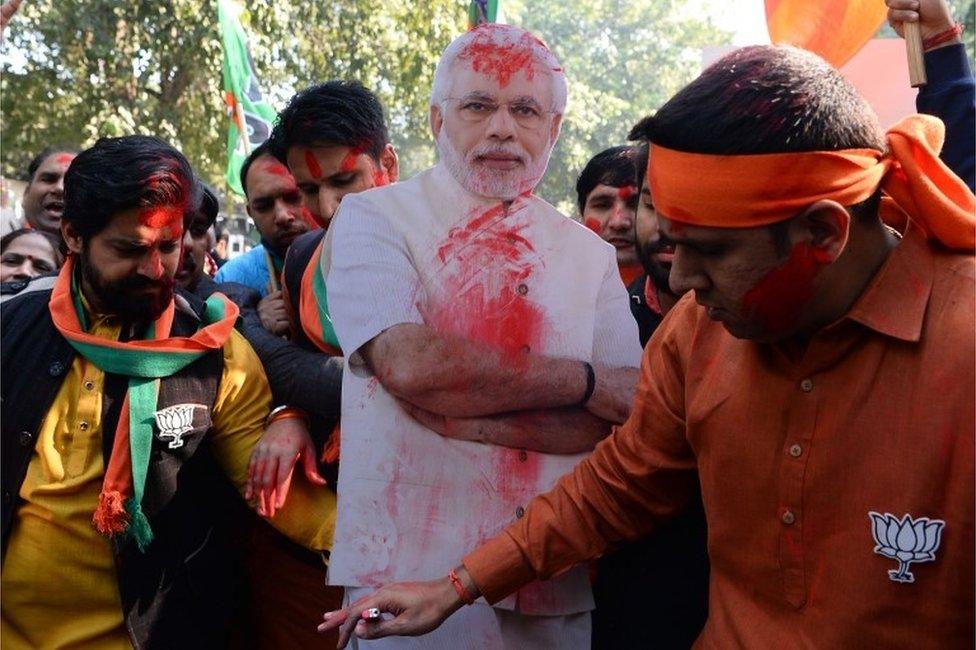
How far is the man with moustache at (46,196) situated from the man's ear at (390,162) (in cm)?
257

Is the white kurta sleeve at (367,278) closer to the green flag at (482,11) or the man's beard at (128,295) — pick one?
the man's beard at (128,295)

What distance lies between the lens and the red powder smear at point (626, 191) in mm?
4191

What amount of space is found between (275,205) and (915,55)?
2.62 m

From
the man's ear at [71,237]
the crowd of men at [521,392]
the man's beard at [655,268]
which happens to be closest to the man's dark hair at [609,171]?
the crowd of men at [521,392]

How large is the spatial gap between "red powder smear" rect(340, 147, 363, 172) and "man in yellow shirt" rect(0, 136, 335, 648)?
60 cm

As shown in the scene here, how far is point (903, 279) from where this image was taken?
2033 mm

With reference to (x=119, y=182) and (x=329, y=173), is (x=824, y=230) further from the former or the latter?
(x=329, y=173)

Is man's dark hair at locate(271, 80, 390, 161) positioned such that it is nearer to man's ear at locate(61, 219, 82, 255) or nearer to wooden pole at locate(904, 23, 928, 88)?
man's ear at locate(61, 219, 82, 255)

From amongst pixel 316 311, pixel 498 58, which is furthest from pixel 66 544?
pixel 498 58

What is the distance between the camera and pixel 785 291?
2.06m

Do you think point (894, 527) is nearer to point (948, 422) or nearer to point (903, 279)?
point (948, 422)

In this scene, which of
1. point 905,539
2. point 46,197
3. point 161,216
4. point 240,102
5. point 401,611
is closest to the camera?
point 905,539

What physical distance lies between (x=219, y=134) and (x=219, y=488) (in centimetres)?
1122

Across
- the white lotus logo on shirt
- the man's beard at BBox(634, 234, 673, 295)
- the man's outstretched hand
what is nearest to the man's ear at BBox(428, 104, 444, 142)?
the man's beard at BBox(634, 234, 673, 295)
